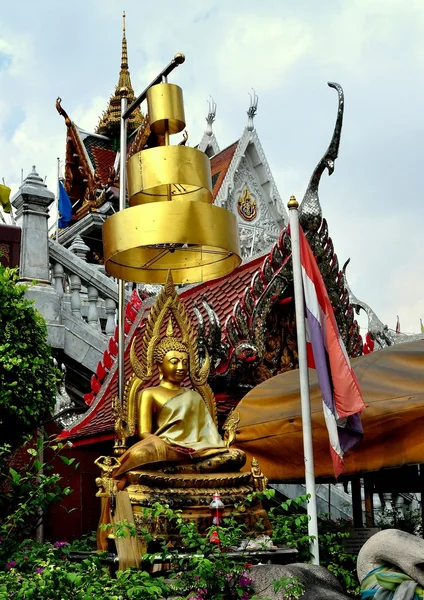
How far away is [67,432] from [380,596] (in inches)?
190

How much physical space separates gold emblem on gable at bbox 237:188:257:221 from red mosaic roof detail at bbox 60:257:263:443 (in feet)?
48.1

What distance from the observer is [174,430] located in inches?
251

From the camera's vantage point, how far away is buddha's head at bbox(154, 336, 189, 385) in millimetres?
6652

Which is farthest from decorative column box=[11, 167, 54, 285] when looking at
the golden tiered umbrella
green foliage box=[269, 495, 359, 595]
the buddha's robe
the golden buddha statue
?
green foliage box=[269, 495, 359, 595]

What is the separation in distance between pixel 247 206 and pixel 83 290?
1477 cm

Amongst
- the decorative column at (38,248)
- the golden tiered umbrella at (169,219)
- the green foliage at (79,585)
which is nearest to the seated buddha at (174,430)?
the golden tiered umbrella at (169,219)

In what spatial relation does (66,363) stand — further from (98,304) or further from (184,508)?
(184,508)

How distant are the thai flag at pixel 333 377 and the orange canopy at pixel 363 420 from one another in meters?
0.27

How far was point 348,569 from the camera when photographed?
6.40 meters

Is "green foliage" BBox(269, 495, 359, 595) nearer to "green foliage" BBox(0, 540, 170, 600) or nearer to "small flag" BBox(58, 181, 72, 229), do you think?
"green foliage" BBox(0, 540, 170, 600)

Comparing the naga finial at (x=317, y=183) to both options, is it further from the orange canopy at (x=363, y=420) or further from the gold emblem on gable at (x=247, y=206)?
the gold emblem on gable at (x=247, y=206)

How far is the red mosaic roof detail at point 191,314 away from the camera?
28.1 ft

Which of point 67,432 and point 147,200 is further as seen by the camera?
point 67,432

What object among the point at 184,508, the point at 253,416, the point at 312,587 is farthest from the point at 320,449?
the point at 312,587
